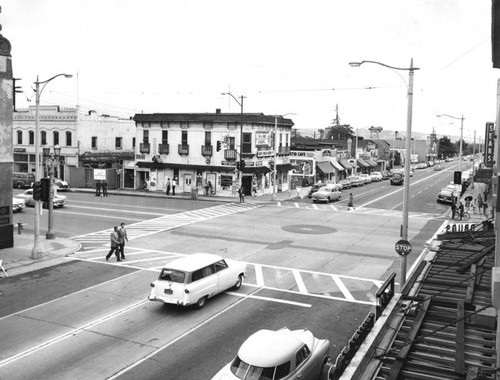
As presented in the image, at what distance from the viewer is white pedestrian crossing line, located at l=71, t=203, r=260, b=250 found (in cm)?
2902

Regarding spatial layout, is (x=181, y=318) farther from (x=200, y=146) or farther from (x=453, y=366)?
(x=200, y=146)

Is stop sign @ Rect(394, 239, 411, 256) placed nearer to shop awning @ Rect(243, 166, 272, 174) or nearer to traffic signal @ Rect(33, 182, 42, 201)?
traffic signal @ Rect(33, 182, 42, 201)

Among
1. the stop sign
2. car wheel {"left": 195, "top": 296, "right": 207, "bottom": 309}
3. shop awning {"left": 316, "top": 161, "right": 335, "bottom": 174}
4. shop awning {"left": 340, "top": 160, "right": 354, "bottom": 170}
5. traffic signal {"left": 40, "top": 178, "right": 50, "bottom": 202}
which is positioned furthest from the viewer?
shop awning {"left": 340, "top": 160, "right": 354, "bottom": 170}

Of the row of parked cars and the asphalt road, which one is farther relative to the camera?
the row of parked cars

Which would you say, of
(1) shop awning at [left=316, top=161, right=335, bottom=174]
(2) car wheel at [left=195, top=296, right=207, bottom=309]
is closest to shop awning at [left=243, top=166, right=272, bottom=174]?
(1) shop awning at [left=316, top=161, right=335, bottom=174]

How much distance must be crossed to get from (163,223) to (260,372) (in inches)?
1011

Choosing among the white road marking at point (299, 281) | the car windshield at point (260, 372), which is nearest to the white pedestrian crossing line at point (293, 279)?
the white road marking at point (299, 281)

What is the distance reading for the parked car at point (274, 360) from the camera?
9984 mm

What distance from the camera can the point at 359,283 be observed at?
20297 millimetres

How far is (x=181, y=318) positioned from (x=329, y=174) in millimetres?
60572

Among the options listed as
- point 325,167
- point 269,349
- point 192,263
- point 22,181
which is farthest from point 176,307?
point 325,167

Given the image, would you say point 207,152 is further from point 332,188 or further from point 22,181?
point 22,181

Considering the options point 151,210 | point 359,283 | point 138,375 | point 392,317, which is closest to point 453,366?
point 392,317

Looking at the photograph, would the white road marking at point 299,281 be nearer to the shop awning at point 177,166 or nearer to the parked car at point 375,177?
the shop awning at point 177,166
